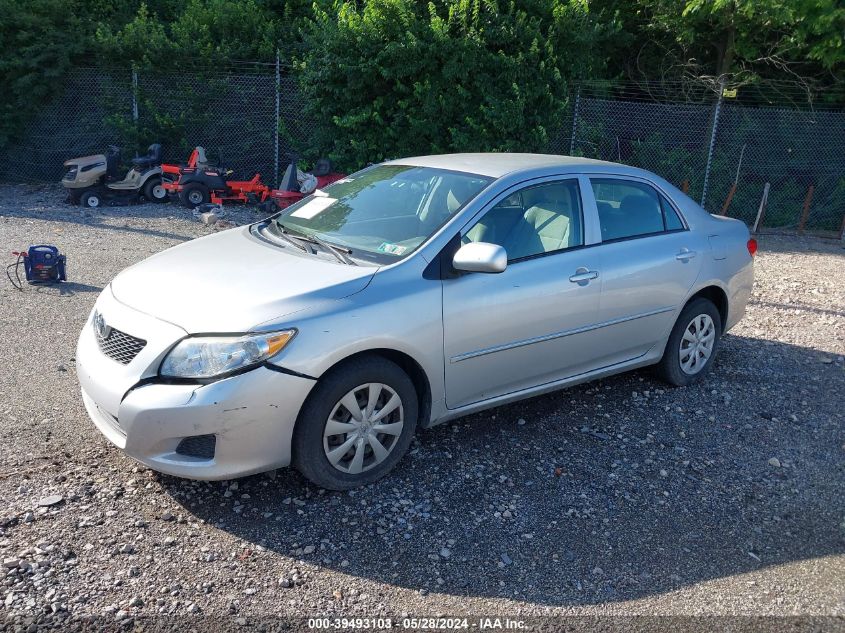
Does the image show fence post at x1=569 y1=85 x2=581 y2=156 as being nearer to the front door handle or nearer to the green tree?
the green tree

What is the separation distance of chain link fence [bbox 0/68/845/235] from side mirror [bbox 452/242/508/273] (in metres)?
10.1

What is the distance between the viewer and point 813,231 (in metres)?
14.0

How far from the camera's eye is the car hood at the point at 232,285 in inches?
154

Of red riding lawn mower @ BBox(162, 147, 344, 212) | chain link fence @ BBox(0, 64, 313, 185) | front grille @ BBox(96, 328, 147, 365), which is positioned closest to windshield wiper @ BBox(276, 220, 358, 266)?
front grille @ BBox(96, 328, 147, 365)

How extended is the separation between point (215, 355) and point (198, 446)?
0.44 meters

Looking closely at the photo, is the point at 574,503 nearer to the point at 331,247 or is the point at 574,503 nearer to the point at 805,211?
the point at 331,247

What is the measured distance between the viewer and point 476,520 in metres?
4.06

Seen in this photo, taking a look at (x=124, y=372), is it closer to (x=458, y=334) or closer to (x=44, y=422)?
(x=44, y=422)

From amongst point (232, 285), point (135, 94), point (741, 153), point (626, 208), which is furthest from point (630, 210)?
point (135, 94)

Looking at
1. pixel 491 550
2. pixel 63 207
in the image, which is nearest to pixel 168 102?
pixel 63 207

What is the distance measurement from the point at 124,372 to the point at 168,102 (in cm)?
1154

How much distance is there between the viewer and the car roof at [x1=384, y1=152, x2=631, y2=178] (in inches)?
201

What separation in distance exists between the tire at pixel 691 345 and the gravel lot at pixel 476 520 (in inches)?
5.2

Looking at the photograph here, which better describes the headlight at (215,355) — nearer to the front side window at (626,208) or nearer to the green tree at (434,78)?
the front side window at (626,208)
